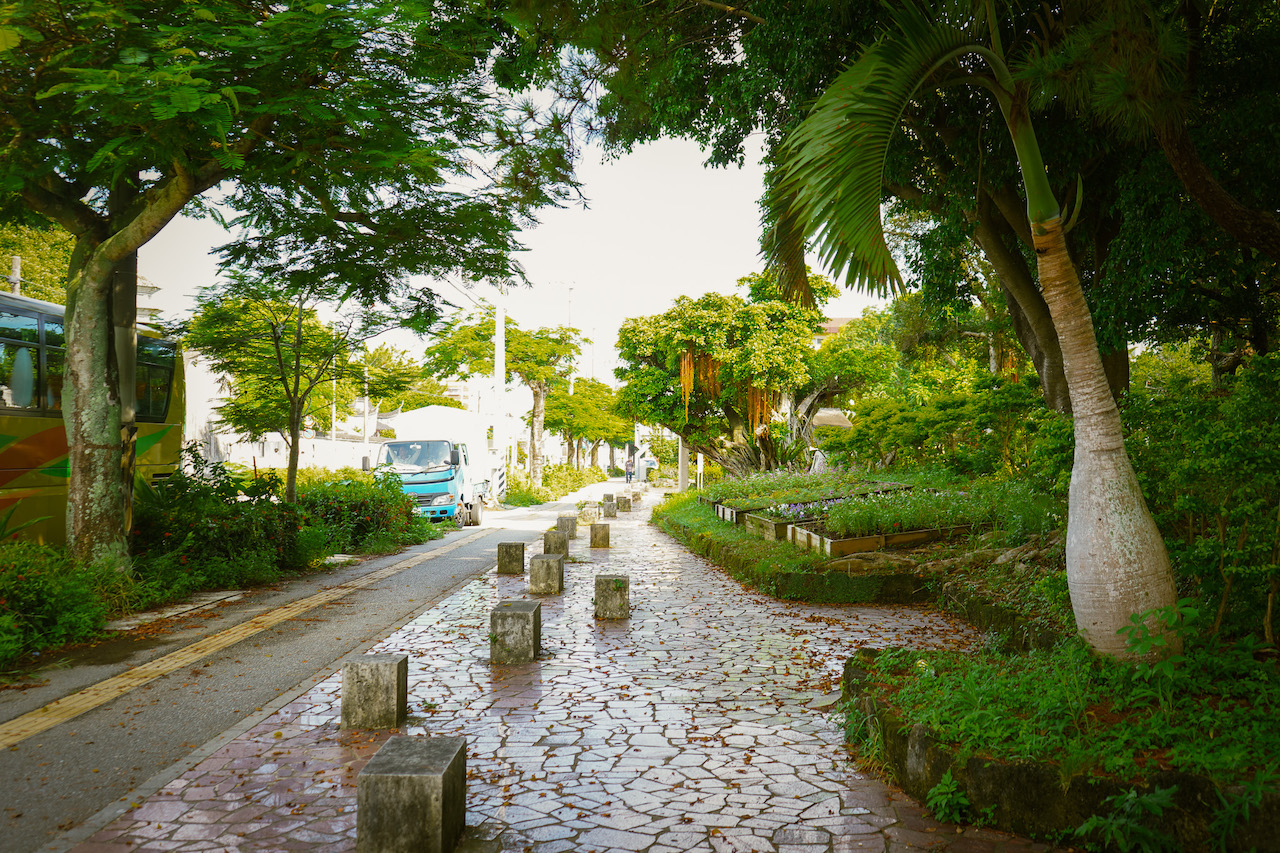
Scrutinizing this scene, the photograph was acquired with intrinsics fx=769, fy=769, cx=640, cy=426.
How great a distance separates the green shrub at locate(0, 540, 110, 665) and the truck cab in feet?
36.5

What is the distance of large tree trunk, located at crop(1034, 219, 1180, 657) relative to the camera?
155 inches

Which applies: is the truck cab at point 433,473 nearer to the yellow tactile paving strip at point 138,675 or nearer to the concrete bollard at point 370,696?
the yellow tactile paving strip at point 138,675

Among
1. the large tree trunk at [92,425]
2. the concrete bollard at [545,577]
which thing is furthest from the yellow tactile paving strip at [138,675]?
the concrete bollard at [545,577]

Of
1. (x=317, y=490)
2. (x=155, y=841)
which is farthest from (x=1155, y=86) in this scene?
(x=317, y=490)

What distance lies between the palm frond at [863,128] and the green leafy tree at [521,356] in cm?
2691

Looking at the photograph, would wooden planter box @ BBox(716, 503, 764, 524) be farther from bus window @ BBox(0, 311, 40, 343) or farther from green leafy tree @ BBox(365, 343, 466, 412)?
bus window @ BBox(0, 311, 40, 343)

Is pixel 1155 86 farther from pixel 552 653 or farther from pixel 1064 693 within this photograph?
pixel 552 653

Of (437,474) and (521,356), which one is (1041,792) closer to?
(437,474)

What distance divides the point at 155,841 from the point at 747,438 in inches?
820

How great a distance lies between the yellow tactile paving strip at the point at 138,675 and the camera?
498 centimetres

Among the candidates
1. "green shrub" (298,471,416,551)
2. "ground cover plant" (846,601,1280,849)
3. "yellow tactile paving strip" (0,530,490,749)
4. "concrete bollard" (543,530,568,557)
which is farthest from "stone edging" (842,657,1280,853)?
"green shrub" (298,471,416,551)

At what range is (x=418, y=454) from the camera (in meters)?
20.0

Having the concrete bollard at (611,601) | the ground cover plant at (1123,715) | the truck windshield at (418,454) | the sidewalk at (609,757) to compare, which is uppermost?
the truck windshield at (418,454)

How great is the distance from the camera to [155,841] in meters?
3.48
